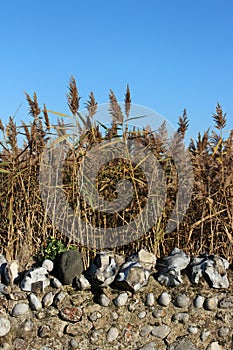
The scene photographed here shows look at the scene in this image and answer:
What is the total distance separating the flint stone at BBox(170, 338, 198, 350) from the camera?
355cm

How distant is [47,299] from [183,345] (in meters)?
0.97

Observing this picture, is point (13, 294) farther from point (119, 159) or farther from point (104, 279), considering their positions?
point (119, 159)

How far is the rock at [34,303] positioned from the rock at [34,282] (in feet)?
0.13

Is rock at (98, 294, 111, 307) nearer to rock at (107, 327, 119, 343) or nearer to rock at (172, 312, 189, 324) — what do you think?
rock at (107, 327, 119, 343)

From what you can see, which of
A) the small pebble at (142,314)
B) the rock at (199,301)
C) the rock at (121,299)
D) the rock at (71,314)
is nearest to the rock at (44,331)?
the rock at (71,314)

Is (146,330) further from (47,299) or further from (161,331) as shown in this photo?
(47,299)

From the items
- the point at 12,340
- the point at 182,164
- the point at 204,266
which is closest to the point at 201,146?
the point at 182,164

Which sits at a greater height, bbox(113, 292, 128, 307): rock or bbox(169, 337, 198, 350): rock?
bbox(113, 292, 128, 307): rock

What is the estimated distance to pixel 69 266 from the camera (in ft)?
11.6

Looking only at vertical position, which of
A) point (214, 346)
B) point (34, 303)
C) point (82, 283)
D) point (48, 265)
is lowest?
point (214, 346)

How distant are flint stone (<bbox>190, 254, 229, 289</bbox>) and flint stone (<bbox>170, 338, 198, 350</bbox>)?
0.40 meters

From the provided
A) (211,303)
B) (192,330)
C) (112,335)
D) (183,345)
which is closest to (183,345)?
(183,345)

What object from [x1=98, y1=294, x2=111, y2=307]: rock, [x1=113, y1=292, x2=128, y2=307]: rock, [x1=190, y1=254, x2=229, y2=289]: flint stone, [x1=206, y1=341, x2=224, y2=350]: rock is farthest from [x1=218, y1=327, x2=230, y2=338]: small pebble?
[x1=98, y1=294, x2=111, y2=307]: rock

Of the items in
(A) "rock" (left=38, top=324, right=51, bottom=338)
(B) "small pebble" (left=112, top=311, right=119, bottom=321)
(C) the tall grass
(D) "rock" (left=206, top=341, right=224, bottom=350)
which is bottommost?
(D) "rock" (left=206, top=341, right=224, bottom=350)
